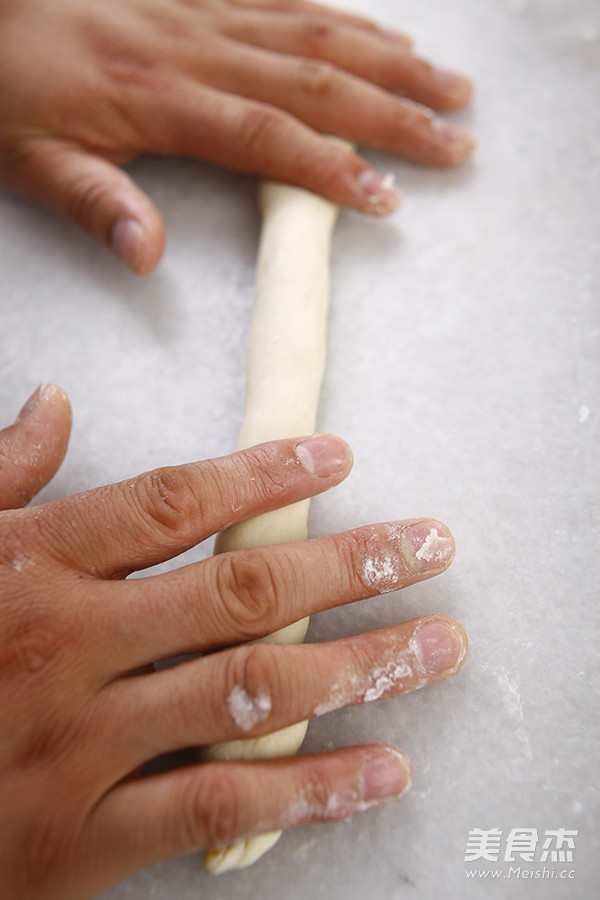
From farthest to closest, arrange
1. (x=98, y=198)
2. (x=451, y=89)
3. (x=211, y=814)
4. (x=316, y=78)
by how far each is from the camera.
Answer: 1. (x=451, y=89)
2. (x=316, y=78)
3. (x=98, y=198)
4. (x=211, y=814)

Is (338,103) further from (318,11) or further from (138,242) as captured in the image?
(138,242)

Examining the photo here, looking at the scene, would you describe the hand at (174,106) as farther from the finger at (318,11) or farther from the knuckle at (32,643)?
the knuckle at (32,643)

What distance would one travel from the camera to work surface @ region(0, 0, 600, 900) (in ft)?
2.58

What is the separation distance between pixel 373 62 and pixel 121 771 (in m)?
1.41

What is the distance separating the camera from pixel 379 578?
2.64ft

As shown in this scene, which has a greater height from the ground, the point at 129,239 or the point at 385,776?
the point at 129,239

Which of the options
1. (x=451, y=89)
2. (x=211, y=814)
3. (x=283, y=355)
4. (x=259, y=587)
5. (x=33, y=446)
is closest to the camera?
(x=211, y=814)

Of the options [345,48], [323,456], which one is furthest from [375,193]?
[323,456]

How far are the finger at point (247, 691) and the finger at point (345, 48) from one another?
122 centimetres

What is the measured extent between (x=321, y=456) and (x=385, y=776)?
1.30 ft

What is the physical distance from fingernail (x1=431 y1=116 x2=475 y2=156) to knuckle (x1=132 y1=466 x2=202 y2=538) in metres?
0.97

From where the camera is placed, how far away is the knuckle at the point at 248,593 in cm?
75

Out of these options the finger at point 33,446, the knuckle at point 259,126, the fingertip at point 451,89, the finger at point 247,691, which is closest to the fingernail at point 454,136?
the fingertip at point 451,89

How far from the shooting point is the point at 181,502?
0.80 meters
